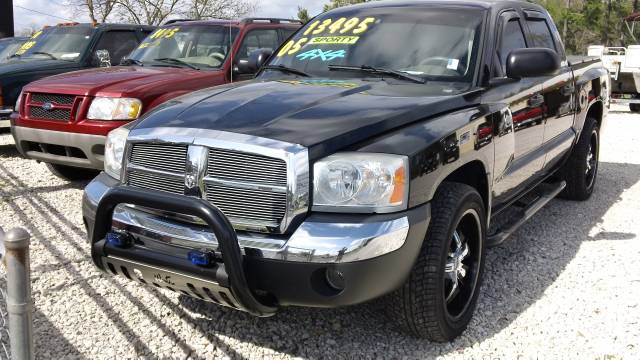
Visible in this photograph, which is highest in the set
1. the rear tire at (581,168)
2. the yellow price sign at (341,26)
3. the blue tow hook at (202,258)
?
the yellow price sign at (341,26)

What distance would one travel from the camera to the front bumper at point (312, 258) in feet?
8.35

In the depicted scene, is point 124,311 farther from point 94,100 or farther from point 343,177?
point 94,100

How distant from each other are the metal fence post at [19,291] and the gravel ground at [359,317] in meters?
1.15

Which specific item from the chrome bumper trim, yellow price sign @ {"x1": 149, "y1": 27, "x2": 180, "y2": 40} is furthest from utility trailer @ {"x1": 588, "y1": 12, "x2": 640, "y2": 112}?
the chrome bumper trim

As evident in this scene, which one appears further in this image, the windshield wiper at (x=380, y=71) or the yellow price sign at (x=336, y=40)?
the yellow price sign at (x=336, y=40)

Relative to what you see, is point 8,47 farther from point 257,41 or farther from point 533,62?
point 533,62

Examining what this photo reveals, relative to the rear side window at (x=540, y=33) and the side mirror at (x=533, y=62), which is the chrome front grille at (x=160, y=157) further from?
the rear side window at (x=540, y=33)

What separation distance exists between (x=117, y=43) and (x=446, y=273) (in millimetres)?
6972

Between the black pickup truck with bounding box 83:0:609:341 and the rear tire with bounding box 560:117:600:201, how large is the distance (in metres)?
2.23

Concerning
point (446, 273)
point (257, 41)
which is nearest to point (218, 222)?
point (446, 273)

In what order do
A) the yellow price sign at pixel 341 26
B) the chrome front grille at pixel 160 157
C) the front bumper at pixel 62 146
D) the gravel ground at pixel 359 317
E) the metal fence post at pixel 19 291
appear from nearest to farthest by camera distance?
the metal fence post at pixel 19 291 < the chrome front grille at pixel 160 157 < the gravel ground at pixel 359 317 < the yellow price sign at pixel 341 26 < the front bumper at pixel 62 146

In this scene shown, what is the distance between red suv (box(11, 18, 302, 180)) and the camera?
5664 mm

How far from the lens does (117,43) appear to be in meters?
8.72

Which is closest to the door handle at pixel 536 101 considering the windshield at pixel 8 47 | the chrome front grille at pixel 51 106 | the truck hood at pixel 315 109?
the truck hood at pixel 315 109
